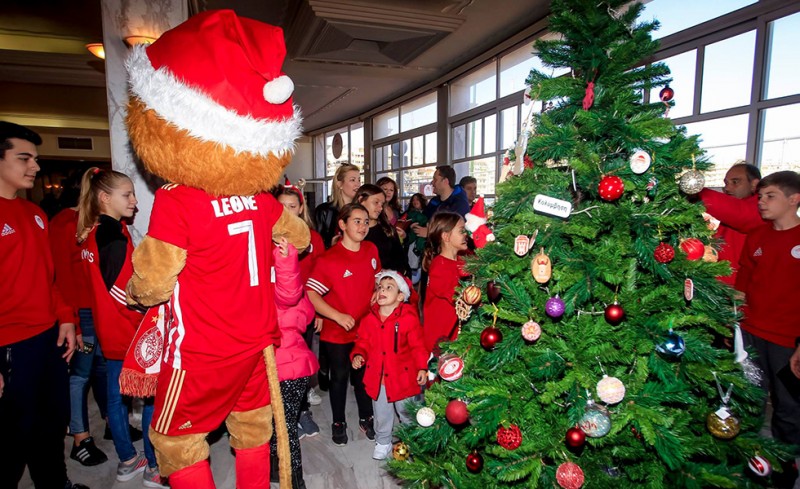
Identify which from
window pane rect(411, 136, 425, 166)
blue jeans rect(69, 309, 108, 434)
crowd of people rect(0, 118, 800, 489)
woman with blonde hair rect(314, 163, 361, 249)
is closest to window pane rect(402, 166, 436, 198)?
window pane rect(411, 136, 425, 166)

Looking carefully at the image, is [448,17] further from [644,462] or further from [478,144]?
[644,462]

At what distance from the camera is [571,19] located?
1381mm

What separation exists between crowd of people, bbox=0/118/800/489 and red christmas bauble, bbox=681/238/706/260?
964 millimetres

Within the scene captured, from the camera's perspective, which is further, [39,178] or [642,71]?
[39,178]

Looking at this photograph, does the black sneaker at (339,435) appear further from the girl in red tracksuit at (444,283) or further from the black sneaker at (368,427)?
the girl in red tracksuit at (444,283)

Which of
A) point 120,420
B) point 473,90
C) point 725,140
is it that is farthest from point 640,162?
point 473,90

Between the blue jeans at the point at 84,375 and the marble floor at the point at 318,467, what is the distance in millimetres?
272

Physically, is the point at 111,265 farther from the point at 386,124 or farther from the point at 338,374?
the point at 386,124

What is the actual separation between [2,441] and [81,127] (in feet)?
45.8

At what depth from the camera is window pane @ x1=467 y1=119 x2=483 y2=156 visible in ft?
26.9

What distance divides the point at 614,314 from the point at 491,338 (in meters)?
0.38

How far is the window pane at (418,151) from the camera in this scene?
1041 centimetres

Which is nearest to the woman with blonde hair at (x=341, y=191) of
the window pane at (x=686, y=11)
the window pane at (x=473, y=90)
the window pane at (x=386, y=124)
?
the window pane at (x=686, y=11)

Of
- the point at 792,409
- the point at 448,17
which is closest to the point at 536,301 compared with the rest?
the point at 792,409
